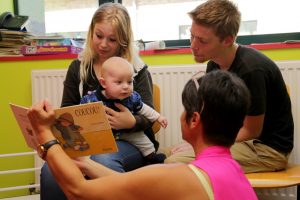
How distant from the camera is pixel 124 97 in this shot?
5.27ft

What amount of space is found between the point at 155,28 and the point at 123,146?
4.35 ft

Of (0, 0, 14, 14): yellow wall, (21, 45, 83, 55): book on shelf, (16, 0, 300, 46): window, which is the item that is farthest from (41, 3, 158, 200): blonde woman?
(0, 0, 14, 14): yellow wall

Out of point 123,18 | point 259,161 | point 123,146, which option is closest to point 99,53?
point 123,18

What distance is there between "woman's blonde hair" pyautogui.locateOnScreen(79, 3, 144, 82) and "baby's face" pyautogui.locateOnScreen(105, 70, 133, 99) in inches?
8.6

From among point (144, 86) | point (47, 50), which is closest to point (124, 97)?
point (144, 86)

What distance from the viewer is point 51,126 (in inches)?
42.8

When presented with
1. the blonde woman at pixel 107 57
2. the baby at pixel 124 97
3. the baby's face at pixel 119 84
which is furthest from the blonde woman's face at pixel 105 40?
the baby's face at pixel 119 84

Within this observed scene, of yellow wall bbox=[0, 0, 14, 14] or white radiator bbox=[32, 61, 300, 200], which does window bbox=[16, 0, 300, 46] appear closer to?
yellow wall bbox=[0, 0, 14, 14]

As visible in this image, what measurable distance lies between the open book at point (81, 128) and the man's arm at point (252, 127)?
0.66 meters

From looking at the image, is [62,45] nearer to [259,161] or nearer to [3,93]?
[3,93]

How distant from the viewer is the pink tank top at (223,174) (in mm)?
821

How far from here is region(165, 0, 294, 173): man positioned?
1.55 meters

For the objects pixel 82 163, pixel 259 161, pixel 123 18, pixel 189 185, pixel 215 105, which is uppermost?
pixel 123 18

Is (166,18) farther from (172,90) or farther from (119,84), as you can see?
(119,84)
